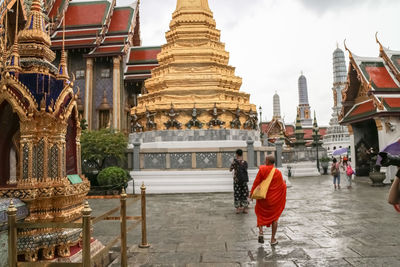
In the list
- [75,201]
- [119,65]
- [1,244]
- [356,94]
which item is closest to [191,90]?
[356,94]

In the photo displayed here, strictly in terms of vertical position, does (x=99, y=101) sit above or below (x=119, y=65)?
below

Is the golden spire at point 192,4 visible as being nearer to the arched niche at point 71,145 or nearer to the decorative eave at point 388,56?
the decorative eave at point 388,56

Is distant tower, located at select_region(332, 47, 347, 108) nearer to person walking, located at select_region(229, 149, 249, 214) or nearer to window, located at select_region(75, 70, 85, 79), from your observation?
window, located at select_region(75, 70, 85, 79)

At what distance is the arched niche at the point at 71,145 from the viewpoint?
4711 millimetres

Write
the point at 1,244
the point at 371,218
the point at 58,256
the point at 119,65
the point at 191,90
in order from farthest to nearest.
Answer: the point at 119,65 < the point at 191,90 < the point at 371,218 < the point at 58,256 < the point at 1,244

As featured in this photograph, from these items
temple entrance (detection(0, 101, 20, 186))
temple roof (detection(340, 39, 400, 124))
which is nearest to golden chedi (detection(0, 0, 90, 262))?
temple entrance (detection(0, 101, 20, 186))

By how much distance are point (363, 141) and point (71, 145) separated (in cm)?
1600

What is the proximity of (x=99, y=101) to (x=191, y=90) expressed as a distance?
36.4 ft

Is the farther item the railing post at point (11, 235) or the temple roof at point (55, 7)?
the temple roof at point (55, 7)

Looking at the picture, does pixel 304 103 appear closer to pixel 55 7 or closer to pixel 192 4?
pixel 55 7

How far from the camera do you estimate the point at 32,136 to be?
3932mm

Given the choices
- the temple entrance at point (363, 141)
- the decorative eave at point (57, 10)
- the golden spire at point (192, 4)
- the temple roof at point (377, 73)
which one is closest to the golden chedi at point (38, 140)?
the temple roof at point (377, 73)

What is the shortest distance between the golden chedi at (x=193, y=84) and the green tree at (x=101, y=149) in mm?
3011

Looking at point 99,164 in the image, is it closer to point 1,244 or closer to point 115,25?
point 1,244
